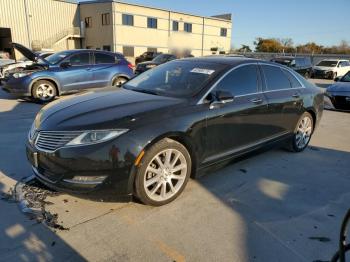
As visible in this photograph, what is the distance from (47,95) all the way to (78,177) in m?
7.16

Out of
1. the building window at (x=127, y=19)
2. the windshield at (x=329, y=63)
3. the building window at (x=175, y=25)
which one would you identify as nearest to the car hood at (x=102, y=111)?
the windshield at (x=329, y=63)

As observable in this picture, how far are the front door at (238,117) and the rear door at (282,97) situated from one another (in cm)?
18

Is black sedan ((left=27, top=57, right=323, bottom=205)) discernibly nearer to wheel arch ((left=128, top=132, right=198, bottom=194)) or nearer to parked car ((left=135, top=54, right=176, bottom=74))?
wheel arch ((left=128, top=132, right=198, bottom=194))

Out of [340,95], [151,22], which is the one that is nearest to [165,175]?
[340,95]

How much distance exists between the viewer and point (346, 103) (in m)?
9.72

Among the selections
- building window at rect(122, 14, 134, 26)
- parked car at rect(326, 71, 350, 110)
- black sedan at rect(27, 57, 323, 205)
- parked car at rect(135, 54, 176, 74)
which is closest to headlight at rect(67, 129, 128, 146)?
black sedan at rect(27, 57, 323, 205)

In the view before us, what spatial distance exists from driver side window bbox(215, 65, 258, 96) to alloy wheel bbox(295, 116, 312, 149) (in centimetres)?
149

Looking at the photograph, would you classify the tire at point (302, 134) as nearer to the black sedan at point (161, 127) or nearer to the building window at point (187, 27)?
the black sedan at point (161, 127)

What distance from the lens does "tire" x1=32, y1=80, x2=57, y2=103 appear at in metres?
9.18

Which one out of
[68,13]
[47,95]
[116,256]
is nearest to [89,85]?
[47,95]

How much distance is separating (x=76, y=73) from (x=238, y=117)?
6.91m

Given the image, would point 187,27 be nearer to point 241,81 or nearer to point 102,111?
point 241,81

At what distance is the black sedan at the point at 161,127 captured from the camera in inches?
117

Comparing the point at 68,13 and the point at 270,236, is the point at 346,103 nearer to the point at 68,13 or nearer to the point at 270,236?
the point at 270,236
